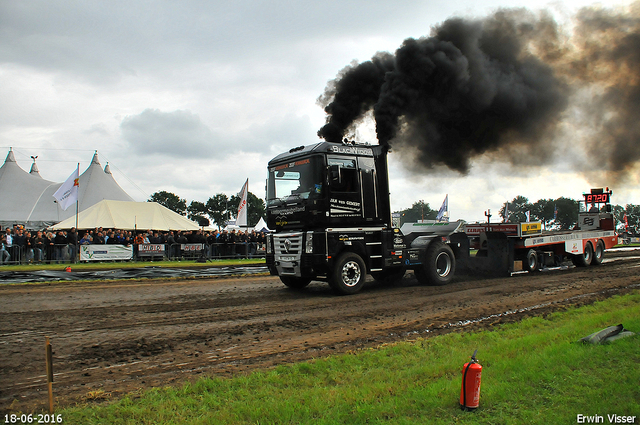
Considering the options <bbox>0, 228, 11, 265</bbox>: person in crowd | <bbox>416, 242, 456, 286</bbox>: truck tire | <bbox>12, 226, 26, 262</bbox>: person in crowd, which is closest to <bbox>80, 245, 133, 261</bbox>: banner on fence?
<bbox>12, 226, 26, 262</bbox>: person in crowd

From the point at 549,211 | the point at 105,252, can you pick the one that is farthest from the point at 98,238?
the point at 549,211

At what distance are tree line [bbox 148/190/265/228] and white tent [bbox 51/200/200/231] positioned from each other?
93.2 meters

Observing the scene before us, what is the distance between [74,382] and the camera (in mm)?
4977

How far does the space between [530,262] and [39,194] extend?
39.6 meters

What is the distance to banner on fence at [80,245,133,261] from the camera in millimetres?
21250

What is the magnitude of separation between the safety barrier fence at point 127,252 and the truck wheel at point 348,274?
44.9 ft

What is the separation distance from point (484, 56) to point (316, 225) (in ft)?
31.0

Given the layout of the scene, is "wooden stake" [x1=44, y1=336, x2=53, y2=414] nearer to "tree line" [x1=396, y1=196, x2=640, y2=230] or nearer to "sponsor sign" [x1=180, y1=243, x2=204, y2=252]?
"sponsor sign" [x1=180, y1=243, x2=204, y2=252]

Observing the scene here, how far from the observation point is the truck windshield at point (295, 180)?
1087cm

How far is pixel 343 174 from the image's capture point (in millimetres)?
11117

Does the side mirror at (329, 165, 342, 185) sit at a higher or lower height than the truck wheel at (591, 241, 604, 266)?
higher

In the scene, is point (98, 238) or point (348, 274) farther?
point (98, 238)

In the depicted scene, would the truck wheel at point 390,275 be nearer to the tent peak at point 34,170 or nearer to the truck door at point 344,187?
the truck door at point 344,187

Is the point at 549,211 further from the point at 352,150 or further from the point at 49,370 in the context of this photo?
the point at 49,370
